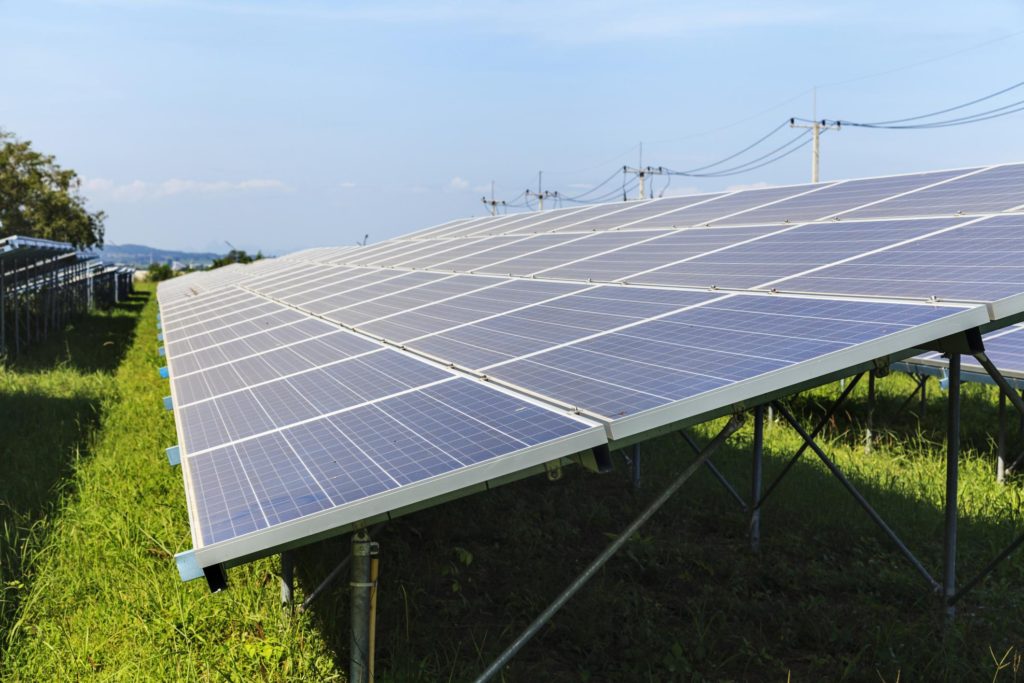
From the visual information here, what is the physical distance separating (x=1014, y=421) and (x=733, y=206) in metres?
7.22

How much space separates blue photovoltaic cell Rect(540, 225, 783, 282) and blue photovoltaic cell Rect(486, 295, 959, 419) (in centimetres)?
240

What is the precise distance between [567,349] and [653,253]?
3.92m

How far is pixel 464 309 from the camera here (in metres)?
8.39

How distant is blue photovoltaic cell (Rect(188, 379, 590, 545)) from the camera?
404 centimetres

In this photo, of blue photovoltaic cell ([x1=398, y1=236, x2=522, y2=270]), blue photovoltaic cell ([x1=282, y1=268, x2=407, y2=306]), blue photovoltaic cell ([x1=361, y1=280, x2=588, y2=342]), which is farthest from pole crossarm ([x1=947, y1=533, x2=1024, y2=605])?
blue photovoltaic cell ([x1=282, y1=268, x2=407, y2=306])

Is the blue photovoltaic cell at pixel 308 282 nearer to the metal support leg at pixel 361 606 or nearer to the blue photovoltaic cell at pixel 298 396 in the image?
the blue photovoltaic cell at pixel 298 396

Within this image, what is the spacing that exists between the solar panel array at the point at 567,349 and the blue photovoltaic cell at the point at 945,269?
2 centimetres

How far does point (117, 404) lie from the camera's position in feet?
48.9

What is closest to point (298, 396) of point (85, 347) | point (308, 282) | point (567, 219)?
point (567, 219)

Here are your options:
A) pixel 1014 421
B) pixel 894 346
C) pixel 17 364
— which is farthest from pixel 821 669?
pixel 17 364

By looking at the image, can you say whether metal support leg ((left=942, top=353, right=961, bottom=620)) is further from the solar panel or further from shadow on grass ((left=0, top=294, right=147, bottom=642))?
shadow on grass ((left=0, top=294, right=147, bottom=642))

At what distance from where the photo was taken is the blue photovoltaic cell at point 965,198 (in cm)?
753

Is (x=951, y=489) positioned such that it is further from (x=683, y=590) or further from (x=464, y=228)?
(x=464, y=228)

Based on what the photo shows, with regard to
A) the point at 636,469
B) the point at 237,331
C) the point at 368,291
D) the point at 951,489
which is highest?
the point at 368,291
